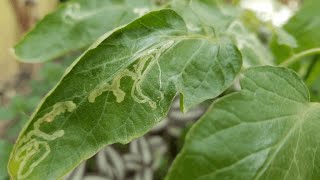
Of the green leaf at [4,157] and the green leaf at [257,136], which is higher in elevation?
the green leaf at [257,136]

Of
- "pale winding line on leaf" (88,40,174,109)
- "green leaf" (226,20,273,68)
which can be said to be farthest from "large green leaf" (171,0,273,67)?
"pale winding line on leaf" (88,40,174,109)

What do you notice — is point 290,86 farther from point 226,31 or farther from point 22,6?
point 22,6

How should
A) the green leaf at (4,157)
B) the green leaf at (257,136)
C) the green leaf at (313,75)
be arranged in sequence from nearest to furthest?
the green leaf at (257,136), the green leaf at (4,157), the green leaf at (313,75)

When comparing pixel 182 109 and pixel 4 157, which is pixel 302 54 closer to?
pixel 182 109

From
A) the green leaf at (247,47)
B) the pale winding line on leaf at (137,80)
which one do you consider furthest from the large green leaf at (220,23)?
the pale winding line on leaf at (137,80)

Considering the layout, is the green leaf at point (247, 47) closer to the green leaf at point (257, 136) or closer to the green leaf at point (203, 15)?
the green leaf at point (203, 15)

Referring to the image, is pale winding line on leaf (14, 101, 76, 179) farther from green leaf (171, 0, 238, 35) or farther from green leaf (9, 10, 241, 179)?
green leaf (171, 0, 238, 35)
